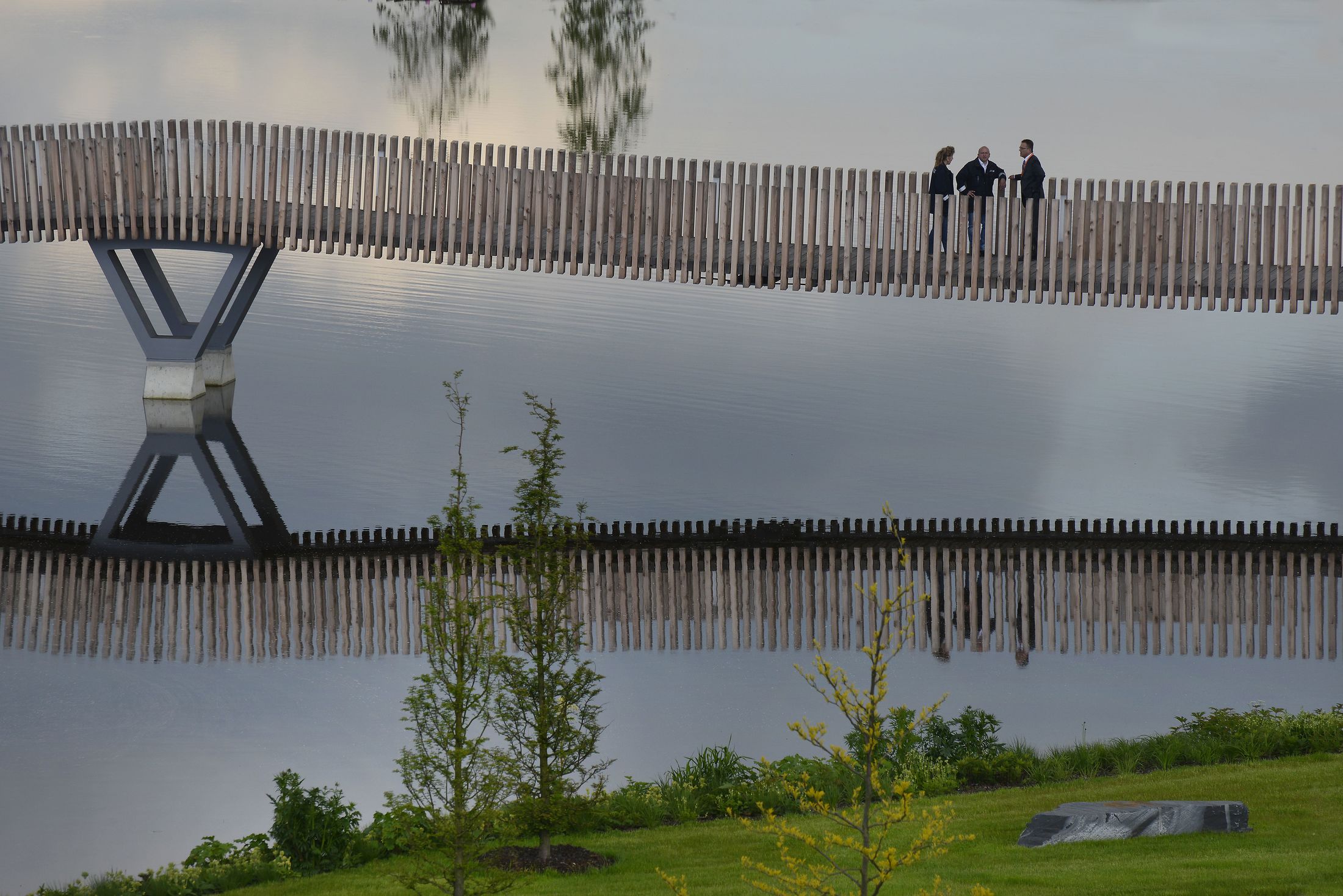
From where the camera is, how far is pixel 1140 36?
2776 inches

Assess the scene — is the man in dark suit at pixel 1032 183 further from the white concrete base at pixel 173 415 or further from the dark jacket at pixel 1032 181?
the white concrete base at pixel 173 415

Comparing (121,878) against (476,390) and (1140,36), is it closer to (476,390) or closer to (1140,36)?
(476,390)

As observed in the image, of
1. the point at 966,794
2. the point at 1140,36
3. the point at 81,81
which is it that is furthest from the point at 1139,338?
the point at 1140,36

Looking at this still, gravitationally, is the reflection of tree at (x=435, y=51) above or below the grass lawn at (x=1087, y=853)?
above

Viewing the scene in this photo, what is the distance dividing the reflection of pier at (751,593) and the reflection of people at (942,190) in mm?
4962

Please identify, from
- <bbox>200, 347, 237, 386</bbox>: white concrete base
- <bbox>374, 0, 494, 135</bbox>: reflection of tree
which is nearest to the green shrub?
<bbox>200, 347, 237, 386</bbox>: white concrete base

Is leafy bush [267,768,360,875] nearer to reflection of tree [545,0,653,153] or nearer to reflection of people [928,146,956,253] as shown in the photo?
reflection of people [928,146,956,253]

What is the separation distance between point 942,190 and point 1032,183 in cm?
122

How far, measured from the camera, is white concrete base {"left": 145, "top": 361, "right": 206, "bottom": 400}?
2620 cm

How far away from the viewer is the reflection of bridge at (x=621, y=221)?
77.8 feet

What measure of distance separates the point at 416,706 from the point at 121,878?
3.46m

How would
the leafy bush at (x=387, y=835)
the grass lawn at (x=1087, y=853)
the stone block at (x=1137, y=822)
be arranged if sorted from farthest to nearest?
the leafy bush at (x=387, y=835) → the stone block at (x=1137, y=822) → the grass lawn at (x=1087, y=853)

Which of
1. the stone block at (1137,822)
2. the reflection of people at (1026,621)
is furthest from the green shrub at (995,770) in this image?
the reflection of people at (1026,621)

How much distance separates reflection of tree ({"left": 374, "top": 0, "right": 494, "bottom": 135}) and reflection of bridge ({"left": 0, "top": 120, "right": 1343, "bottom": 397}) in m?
22.6
